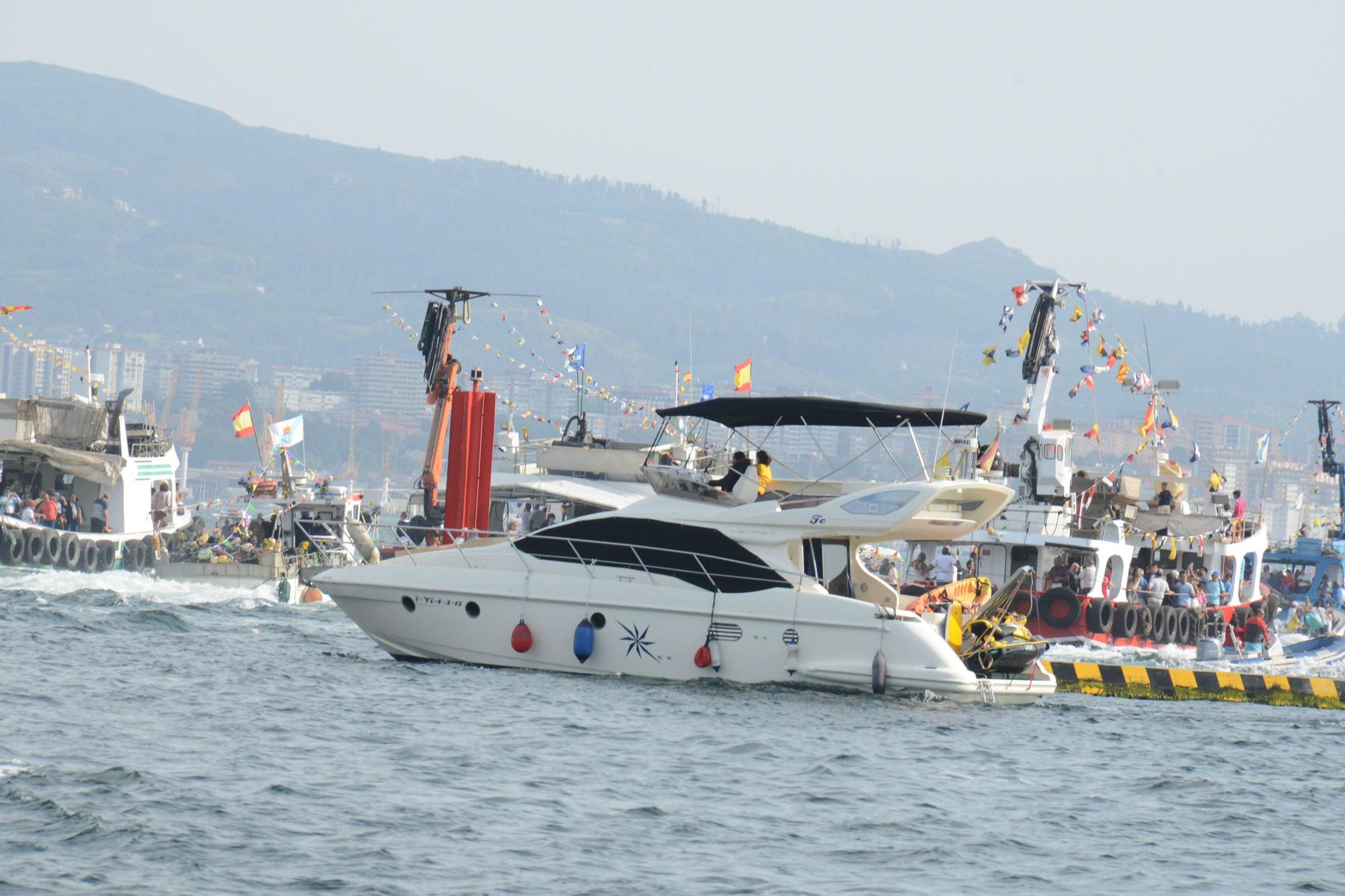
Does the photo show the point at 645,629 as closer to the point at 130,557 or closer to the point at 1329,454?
the point at 130,557

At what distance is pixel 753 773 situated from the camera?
1678cm

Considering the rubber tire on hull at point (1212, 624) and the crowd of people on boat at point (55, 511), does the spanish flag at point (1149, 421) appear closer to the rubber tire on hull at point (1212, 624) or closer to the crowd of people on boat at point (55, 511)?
the rubber tire on hull at point (1212, 624)

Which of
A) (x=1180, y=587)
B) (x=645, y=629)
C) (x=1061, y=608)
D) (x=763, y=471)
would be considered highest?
(x=763, y=471)

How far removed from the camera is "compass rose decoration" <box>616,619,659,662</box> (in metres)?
21.9

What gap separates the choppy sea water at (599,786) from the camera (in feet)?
42.6

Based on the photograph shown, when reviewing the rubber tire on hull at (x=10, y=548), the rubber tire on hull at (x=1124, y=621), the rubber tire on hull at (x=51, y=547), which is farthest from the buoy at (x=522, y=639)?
the rubber tire on hull at (x=51, y=547)

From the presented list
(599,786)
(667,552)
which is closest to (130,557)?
(667,552)

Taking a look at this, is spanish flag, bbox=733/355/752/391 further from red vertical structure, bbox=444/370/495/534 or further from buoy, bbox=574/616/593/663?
buoy, bbox=574/616/593/663

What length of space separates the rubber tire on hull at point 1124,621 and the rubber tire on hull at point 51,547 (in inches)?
955

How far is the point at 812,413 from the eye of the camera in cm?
2317

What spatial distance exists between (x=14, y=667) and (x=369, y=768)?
292 inches

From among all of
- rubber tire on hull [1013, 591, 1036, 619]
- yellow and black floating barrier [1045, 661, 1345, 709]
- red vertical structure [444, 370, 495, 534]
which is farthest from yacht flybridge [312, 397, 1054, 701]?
rubber tire on hull [1013, 591, 1036, 619]

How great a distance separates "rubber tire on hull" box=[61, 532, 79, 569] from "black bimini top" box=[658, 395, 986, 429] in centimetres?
2290

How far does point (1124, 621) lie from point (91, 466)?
25568mm
